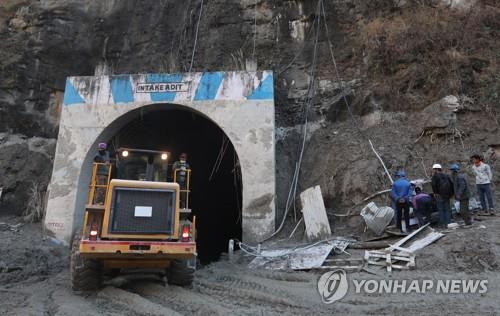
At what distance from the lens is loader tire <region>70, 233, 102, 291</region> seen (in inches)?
291

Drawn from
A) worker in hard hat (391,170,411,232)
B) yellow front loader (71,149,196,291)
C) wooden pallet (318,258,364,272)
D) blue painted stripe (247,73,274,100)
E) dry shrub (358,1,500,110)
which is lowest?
wooden pallet (318,258,364,272)

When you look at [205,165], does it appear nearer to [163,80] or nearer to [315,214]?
[163,80]

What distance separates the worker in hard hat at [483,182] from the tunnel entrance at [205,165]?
7.33 m

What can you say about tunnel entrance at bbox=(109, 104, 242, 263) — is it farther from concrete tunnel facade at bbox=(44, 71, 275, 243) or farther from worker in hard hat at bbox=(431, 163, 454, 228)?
worker in hard hat at bbox=(431, 163, 454, 228)

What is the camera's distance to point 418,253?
7930 mm

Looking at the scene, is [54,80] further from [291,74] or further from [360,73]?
[360,73]

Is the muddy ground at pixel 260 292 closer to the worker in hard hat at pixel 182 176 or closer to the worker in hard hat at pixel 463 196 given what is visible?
the worker in hard hat at pixel 463 196

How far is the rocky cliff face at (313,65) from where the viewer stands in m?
11.7

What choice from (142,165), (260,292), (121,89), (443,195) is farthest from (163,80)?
(443,195)

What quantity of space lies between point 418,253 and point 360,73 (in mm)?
7251

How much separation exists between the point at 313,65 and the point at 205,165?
6027 millimetres

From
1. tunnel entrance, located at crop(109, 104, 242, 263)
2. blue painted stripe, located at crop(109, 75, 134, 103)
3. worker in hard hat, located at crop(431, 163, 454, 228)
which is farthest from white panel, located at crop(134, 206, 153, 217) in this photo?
tunnel entrance, located at crop(109, 104, 242, 263)

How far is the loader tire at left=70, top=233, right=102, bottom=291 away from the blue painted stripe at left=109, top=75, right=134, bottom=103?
19.9 ft

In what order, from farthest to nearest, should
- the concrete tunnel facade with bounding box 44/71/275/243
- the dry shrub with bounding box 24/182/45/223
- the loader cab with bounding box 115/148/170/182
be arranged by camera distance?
the dry shrub with bounding box 24/182/45/223 < the concrete tunnel facade with bounding box 44/71/275/243 < the loader cab with bounding box 115/148/170/182
